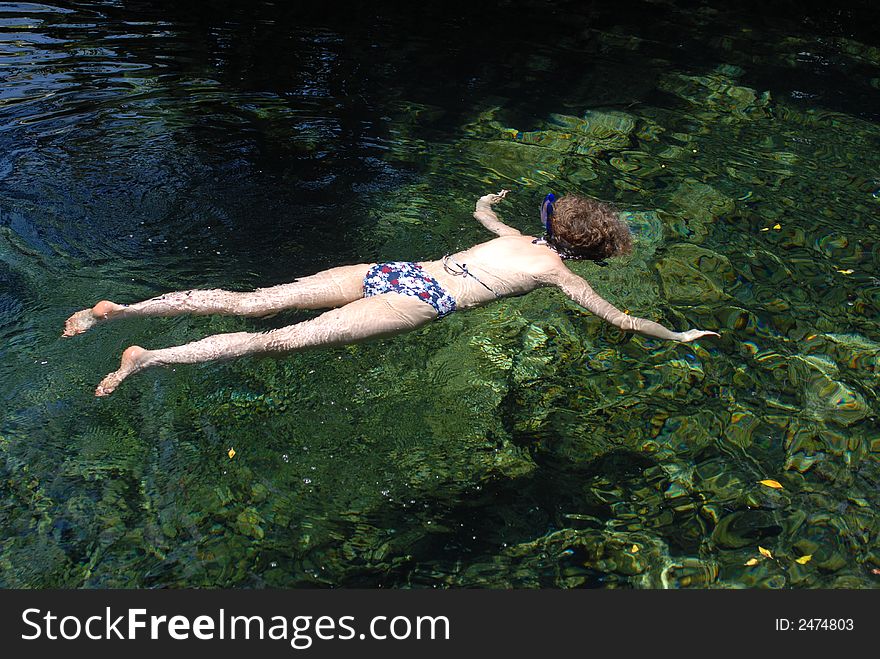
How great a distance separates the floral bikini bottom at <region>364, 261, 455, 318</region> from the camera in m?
4.54

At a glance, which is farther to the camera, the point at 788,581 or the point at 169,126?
the point at 169,126

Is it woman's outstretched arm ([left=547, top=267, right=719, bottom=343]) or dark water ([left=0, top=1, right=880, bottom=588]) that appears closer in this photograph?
dark water ([left=0, top=1, right=880, bottom=588])

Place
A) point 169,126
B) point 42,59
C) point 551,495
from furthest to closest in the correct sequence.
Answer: point 42,59 < point 169,126 < point 551,495

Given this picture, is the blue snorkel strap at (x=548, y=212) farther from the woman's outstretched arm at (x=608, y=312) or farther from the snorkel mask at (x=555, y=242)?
the woman's outstretched arm at (x=608, y=312)

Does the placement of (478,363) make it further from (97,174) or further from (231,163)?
(97,174)

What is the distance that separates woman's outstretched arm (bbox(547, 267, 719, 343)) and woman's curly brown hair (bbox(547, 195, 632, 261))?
166 mm

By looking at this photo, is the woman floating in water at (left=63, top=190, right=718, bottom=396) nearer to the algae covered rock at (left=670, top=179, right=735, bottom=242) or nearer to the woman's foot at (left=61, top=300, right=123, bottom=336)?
the woman's foot at (left=61, top=300, right=123, bottom=336)

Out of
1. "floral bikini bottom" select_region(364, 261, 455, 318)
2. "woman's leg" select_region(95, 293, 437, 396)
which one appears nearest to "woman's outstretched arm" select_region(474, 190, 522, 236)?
"floral bikini bottom" select_region(364, 261, 455, 318)

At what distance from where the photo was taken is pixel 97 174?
6102 millimetres

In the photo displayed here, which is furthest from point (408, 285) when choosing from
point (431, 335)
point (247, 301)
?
point (247, 301)

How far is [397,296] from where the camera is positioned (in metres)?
4.50

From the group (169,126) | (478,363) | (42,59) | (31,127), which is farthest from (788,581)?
(42,59)

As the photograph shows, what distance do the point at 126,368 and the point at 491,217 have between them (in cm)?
269

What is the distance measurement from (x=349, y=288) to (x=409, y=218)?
151 cm
